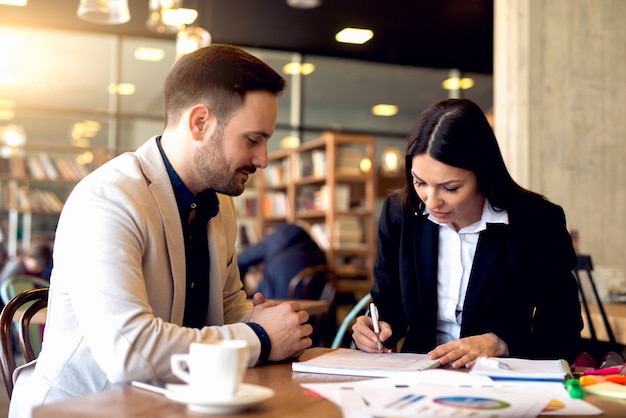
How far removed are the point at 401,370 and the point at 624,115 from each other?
138 inches

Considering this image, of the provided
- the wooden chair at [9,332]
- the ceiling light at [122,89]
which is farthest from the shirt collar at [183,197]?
the ceiling light at [122,89]

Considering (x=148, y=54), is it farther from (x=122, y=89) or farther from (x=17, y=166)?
(x=17, y=166)

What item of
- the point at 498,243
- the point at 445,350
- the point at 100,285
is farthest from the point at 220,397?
the point at 498,243

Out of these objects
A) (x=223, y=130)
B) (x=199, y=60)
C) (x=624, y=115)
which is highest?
(x=624, y=115)

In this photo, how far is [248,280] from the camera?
7.33m

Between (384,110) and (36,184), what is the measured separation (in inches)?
186

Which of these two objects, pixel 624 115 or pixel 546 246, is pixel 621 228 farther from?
pixel 546 246

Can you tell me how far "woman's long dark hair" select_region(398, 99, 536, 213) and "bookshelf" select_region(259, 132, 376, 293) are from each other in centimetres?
533

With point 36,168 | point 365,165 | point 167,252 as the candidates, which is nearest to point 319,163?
point 365,165

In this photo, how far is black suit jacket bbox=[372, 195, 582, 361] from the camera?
6.21 feet

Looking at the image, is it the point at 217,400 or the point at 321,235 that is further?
the point at 321,235

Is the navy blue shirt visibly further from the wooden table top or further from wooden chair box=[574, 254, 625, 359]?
wooden chair box=[574, 254, 625, 359]

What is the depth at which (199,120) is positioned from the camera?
1.64m

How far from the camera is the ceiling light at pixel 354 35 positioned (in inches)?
357
